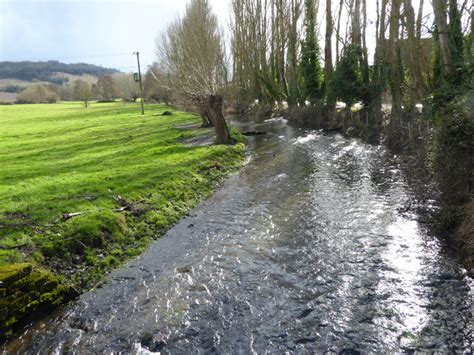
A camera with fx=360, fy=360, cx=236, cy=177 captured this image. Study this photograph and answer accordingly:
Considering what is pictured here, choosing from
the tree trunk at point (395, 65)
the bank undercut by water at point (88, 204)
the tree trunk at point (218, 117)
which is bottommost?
the bank undercut by water at point (88, 204)

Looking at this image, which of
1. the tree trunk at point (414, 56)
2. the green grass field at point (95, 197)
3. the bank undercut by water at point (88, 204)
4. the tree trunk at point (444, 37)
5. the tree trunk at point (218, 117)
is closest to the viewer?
A: the bank undercut by water at point (88, 204)

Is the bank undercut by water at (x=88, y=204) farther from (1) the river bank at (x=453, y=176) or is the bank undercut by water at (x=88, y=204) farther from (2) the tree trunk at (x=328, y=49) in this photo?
(2) the tree trunk at (x=328, y=49)

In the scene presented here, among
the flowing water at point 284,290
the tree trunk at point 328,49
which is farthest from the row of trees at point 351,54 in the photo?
the flowing water at point 284,290

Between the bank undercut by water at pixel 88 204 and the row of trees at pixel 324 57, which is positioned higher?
the row of trees at pixel 324 57

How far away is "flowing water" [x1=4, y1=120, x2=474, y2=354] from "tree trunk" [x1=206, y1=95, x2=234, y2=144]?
11.4 meters

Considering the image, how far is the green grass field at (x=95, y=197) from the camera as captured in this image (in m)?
8.34

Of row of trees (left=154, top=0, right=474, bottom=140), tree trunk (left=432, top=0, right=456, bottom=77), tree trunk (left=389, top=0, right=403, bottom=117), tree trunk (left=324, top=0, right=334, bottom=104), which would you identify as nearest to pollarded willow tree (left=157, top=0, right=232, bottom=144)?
row of trees (left=154, top=0, right=474, bottom=140)

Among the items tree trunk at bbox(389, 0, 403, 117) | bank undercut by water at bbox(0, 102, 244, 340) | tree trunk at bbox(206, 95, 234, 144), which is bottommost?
bank undercut by water at bbox(0, 102, 244, 340)

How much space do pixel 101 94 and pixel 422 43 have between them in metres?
123

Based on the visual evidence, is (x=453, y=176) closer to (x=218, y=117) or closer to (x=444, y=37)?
(x=444, y=37)

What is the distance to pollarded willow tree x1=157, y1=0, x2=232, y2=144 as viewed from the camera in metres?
29.1

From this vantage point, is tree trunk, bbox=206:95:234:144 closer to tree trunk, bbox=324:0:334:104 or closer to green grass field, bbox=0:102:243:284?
green grass field, bbox=0:102:243:284

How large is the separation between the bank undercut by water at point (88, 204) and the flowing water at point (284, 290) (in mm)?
666

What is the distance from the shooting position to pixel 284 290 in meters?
6.64
